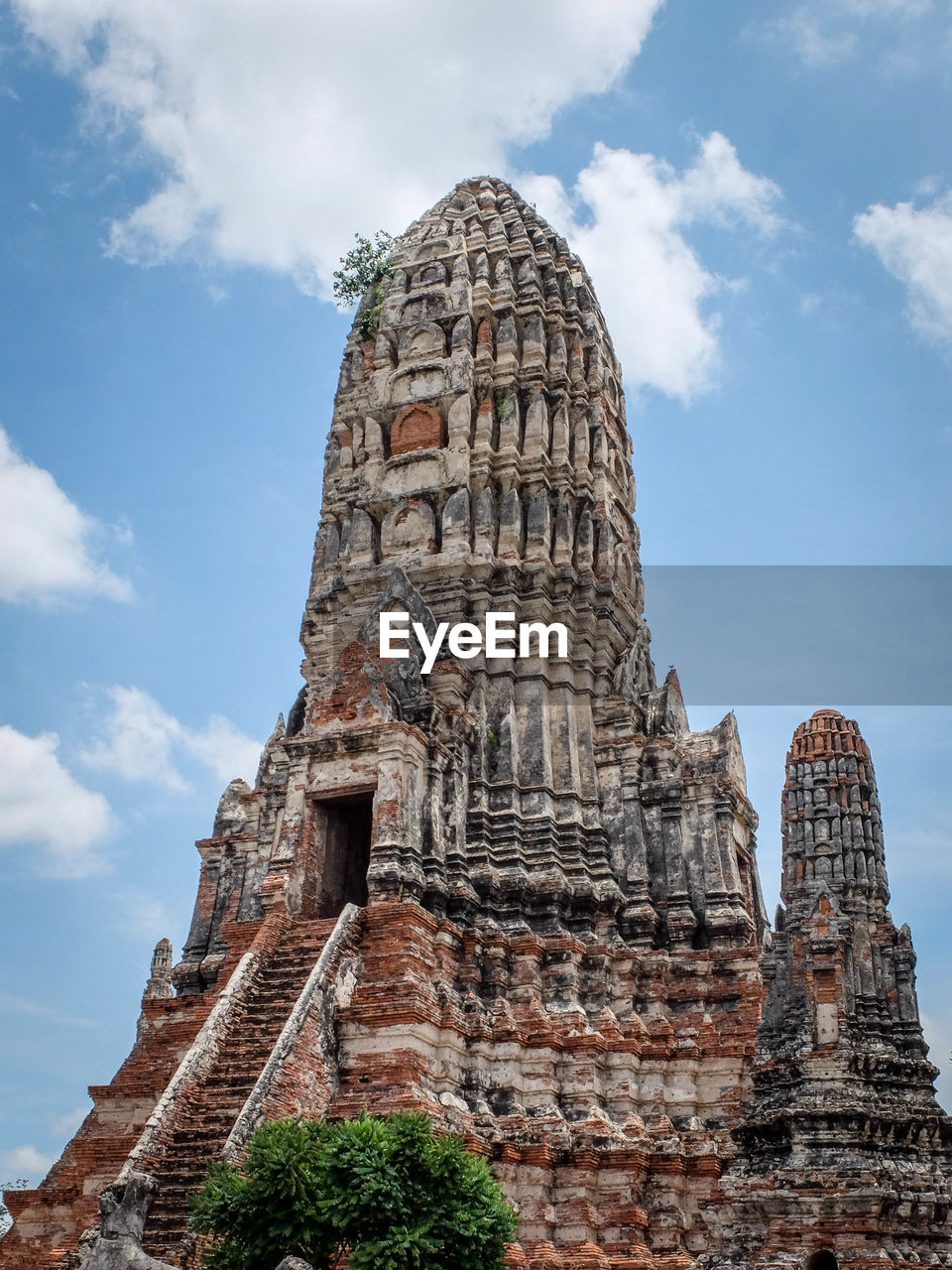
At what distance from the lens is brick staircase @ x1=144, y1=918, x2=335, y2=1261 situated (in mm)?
13398

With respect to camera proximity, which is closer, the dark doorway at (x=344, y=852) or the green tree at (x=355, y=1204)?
the green tree at (x=355, y=1204)

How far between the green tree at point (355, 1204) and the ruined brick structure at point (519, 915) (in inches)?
53.9

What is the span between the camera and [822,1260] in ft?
41.3

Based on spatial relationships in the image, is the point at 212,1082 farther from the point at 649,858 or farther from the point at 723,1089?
the point at 649,858

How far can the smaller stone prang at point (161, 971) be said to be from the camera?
2819 centimetres

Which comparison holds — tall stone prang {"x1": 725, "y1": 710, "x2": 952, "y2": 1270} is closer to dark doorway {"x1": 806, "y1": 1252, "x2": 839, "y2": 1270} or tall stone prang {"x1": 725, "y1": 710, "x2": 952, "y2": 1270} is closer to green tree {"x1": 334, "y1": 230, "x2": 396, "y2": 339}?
dark doorway {"x1": 806, "y1": 1252, "x2": 839, "y2": 1270}

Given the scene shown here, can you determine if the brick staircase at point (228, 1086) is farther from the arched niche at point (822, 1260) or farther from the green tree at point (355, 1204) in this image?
the arched niche at point (822, 1260)

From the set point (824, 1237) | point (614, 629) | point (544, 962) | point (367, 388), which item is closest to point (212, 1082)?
point (544, 962)

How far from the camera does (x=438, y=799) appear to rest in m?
19.5

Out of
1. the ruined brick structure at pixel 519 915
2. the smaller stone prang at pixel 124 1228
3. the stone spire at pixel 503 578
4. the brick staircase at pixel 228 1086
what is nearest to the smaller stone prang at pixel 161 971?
the ruined brick structure at pixel 519 915

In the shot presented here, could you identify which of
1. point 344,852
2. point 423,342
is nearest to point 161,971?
point 344,852

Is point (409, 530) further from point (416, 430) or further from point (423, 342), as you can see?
point (423, 342)

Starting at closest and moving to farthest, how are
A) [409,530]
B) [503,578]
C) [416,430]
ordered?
[503,578] → [409,530] → [416,430]

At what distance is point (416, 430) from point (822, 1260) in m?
16.3
